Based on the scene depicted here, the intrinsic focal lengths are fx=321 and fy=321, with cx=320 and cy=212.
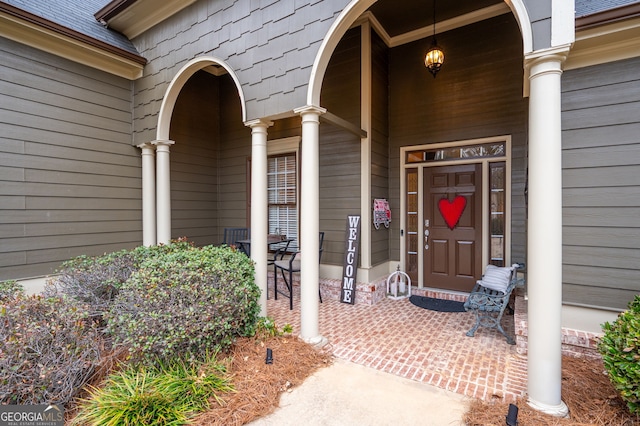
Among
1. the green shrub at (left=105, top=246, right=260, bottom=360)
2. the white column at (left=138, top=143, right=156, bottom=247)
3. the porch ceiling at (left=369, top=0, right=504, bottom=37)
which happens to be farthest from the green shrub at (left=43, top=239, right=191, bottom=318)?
the porch ceiling at (left=369, top=0, right=504, bottom=37)

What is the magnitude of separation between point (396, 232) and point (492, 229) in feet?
4.65

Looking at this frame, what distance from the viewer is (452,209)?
493cm

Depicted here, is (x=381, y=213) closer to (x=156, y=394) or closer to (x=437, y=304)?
(x=437, y=304)

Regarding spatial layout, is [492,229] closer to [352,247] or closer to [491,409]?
[352,247]

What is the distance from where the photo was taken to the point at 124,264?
3.71 m

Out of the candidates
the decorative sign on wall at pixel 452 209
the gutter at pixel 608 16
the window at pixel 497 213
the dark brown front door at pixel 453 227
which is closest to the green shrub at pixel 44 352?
the dark brown front door at pixel 453 227

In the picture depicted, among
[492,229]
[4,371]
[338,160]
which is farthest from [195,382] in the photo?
[492,229]

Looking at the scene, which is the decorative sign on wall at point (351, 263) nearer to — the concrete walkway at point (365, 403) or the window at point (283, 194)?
the window at point (283, 194)

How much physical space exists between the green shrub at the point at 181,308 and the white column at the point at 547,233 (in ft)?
7.80

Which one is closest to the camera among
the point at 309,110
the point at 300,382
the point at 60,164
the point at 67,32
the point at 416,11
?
the point at 300,382

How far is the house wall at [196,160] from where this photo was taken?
5992 mm

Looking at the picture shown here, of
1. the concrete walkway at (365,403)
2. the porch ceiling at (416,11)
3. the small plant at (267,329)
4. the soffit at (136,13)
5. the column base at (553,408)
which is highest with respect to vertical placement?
the soffit at (136,13)

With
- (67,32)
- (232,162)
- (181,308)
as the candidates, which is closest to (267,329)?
(181,308)

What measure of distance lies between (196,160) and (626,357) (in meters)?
6.42
